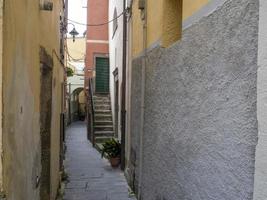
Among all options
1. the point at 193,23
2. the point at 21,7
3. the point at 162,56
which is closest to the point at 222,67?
the point at 193,23

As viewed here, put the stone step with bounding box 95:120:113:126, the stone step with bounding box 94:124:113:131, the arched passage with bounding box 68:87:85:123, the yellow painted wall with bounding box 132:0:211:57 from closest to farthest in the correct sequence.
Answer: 1. the yellow painted wall with bounding box 132:0:211:57
2. the stone step with bounding box 94:124:113:131
3. the stone step with bounding box 95:120:113:126
4. the arched passage with bounding box 68:87:85:123

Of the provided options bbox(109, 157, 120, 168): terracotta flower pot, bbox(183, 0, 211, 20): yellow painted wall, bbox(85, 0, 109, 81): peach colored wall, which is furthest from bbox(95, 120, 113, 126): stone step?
bbox(183, 0, 211, 20): yellow painted wall

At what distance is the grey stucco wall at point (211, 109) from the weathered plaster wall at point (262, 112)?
88 mm

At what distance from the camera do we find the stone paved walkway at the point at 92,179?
6672 millimetres

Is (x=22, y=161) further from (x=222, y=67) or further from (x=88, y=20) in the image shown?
(x=88, y=20)

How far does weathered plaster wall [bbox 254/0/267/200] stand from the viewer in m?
1.86

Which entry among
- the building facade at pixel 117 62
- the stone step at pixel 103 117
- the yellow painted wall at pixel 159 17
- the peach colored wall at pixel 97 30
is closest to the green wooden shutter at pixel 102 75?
the peach colored wall at pixel 97 30

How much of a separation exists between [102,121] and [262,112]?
12156 mm

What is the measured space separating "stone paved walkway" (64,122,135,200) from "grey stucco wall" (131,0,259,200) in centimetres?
253

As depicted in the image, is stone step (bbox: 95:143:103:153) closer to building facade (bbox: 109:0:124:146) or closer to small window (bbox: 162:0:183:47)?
building facade (bbox: 109:0:124:146)

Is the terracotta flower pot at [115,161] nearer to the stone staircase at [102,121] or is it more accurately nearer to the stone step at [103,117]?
the stone staircase at [102,121]

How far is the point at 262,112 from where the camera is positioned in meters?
1.89

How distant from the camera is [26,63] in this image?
2875 mm

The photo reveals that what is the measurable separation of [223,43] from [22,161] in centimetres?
170
